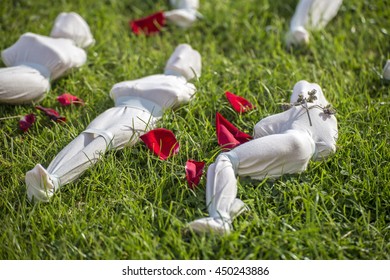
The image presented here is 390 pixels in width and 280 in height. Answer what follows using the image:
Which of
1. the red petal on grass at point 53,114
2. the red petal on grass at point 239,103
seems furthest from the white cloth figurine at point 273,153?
the red petal on grass at point 53,114

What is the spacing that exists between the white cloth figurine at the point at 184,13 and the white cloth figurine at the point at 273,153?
104 centimetres

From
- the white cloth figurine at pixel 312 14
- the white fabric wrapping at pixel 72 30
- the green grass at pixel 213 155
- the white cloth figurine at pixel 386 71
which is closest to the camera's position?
the green grass at pixel 213 155

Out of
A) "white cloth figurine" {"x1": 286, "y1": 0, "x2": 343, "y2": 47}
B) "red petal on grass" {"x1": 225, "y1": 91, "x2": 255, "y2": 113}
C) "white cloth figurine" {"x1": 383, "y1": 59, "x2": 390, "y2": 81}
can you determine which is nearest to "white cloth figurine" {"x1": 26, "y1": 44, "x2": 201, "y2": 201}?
"red petal on grass" {"x1": 225, "y1": 91, "x2": 255, "y2": 113}

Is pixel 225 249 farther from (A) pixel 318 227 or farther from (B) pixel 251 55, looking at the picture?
(B) pixel 251 55

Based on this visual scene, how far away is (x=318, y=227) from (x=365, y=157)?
16.9 inches

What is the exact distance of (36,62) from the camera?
2.64 m

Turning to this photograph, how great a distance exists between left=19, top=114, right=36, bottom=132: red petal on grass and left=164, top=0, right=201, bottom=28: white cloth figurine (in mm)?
1077

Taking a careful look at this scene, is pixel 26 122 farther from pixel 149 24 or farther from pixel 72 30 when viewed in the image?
pixel 149 24

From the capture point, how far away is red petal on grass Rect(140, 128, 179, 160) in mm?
2287

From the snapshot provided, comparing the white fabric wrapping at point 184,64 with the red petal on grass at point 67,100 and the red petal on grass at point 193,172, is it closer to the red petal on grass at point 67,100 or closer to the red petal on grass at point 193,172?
the red petal on grass at point 67,100

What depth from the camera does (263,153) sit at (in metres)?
2.07

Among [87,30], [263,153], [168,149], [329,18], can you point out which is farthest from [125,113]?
[329,18]

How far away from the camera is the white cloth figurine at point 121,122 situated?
2088 millimetres
